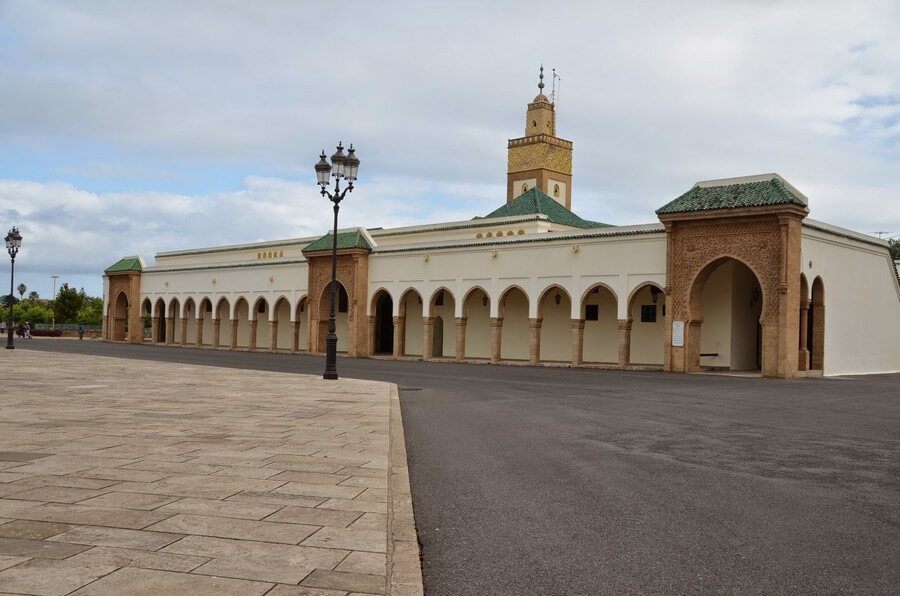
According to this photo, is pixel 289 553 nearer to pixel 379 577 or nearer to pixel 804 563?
pixel 379 577

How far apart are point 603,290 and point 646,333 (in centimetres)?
237

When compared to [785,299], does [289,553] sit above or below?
below

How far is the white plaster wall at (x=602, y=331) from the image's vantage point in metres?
30.3

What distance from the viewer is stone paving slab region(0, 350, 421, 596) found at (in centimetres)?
374

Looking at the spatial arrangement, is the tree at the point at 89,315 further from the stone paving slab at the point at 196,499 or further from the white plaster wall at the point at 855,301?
the stone paving slab at the point at 196,499

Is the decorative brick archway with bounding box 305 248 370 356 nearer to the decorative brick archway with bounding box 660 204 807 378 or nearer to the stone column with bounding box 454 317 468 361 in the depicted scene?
the stone column with bounding box 454 317 468 361

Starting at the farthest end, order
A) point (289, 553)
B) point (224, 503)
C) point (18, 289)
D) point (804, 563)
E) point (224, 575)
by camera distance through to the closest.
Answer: point (18, 289) < point (224, 503) < point (804, 563) < point (289, 553) < point (224, 575)

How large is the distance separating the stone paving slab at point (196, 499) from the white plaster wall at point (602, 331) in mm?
19892

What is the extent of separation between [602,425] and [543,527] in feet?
19.8

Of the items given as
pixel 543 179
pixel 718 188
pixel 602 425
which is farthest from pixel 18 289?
pixel 602 425

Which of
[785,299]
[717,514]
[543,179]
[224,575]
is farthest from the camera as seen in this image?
[543,179]

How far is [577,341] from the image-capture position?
28438 mm

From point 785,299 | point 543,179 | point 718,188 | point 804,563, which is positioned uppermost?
point 543,179

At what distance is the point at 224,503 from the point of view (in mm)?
5234
